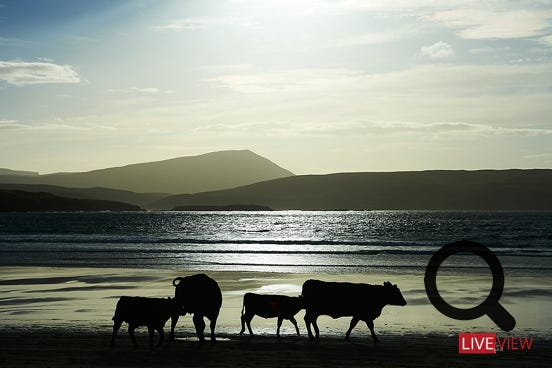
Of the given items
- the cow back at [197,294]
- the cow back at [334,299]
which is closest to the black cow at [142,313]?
the cow back at [197,294]

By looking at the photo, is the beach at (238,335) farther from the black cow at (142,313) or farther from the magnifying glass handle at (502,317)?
the black cow at (142,313)

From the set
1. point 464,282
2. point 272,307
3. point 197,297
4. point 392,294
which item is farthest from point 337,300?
point 464,282

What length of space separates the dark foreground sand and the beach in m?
0.02

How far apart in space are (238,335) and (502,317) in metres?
7.53

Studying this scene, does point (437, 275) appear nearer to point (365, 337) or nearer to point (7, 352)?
point (365, 337)

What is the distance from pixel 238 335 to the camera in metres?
15.7

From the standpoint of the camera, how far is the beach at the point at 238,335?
1298cm

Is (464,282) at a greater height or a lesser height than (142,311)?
lesser

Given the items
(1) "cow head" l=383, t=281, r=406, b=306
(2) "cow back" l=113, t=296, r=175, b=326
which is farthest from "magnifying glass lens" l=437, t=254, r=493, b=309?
(2) "cow back" l=113, t=296, r=175, b=326

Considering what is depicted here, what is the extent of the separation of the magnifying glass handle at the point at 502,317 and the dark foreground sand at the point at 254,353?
2.12 metres

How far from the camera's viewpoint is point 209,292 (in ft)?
50.4

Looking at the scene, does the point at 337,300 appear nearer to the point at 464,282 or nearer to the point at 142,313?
the point at 142,313

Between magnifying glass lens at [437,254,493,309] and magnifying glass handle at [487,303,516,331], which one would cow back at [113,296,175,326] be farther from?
magnifying glass lens at [437,254,493,309]

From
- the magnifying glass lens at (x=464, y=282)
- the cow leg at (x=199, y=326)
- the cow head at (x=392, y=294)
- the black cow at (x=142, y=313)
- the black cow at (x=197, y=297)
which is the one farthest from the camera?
the magnifying glass lens at (x=464, y=282)
